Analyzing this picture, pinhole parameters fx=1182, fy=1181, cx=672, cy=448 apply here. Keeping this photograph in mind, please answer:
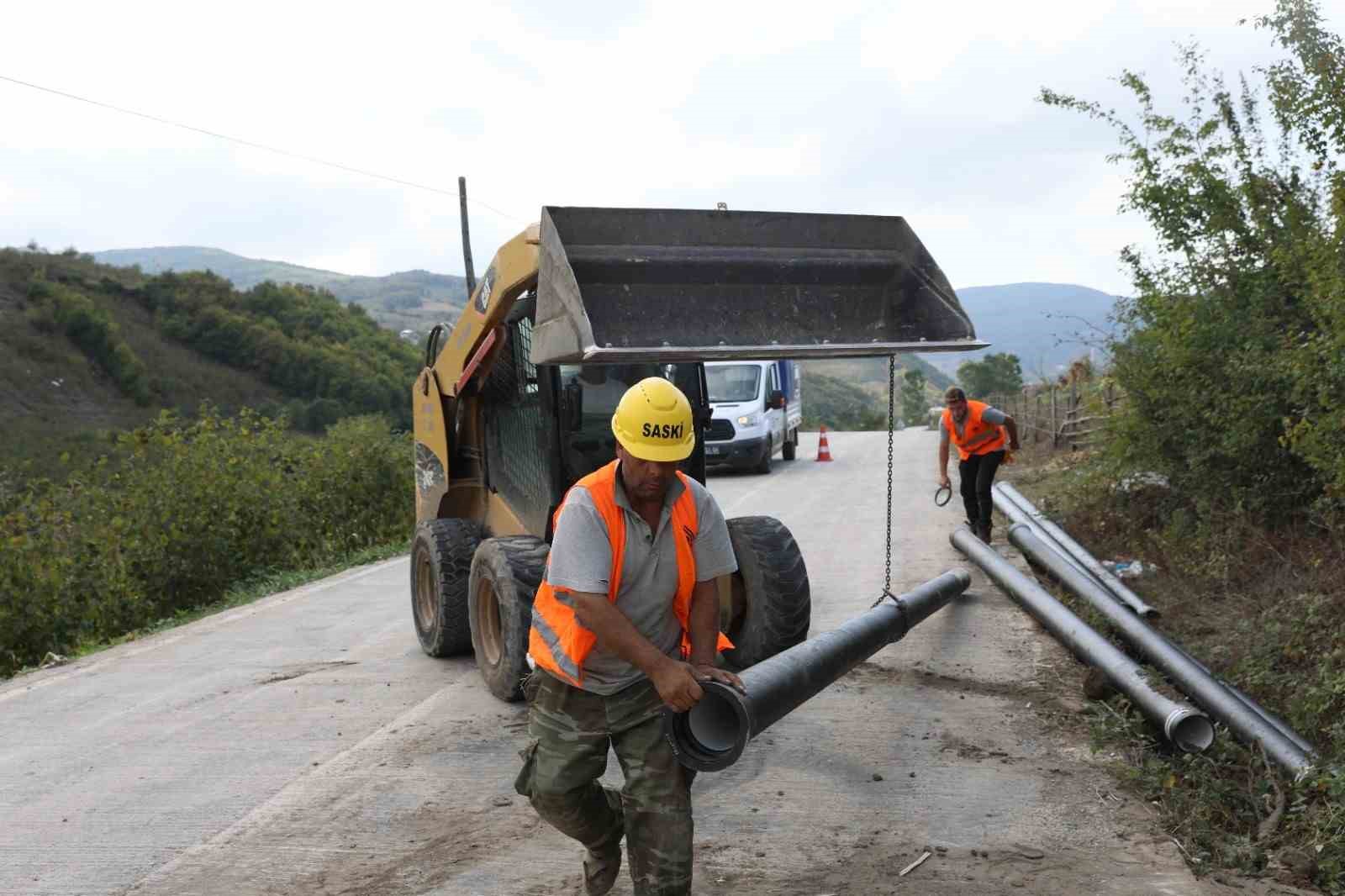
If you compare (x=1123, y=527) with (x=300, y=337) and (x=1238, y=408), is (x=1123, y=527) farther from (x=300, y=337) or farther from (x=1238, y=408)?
(x=300, y=337)

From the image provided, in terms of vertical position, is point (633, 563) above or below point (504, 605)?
above

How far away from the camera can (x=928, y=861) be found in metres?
4.63

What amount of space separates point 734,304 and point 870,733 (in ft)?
7.84

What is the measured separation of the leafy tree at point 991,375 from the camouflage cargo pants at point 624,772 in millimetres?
40535

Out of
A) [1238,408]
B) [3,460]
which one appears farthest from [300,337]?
[1238,408]

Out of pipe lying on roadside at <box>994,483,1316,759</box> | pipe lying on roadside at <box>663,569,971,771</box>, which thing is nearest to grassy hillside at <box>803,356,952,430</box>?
pipe lying on roadside at <box>994,483,1316,759</box>

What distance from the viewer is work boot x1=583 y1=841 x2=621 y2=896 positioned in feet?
13.6

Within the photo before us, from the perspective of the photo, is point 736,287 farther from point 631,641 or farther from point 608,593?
point 631,641

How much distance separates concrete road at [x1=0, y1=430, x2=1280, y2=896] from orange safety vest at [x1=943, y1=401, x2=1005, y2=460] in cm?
276

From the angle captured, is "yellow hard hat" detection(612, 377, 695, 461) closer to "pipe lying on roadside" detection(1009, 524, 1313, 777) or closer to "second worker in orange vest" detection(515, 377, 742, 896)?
"second worker in orange vest" detection(515, 377, 742, 896)

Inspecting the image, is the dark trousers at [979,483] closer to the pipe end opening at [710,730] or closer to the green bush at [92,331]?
the pipe end opening at [710,730]

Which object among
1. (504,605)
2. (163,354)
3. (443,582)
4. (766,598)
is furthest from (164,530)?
(163,354)

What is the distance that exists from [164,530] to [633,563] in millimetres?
10896

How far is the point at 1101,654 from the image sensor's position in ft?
22.6
